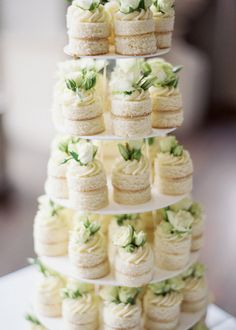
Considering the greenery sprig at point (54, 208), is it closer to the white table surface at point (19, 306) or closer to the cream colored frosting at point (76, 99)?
the cream colored frosting at point (76, 99)

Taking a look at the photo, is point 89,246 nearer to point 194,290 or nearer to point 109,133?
point 109,133

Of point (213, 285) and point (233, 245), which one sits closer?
point (213, 285)

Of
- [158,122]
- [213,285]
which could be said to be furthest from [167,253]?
[213,285]

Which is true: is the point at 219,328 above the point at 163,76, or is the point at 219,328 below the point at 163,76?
below

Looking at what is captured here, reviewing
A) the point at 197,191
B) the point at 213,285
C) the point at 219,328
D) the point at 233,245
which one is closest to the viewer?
the point at 219,328

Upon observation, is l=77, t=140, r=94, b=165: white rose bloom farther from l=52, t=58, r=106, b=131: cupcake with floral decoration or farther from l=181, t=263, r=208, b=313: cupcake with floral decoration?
l=181, t=263, r=208, b=313: cupcake with floral decoration

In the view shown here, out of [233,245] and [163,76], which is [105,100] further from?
[233,245]

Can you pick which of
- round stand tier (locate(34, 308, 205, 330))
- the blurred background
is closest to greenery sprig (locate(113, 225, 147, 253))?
round stand tier (locate(34, 308, 205, 330))

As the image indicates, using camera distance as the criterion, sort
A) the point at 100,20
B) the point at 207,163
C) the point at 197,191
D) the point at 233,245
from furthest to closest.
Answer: the point at 207,163
the point at 197,191
the point at 233,245
the point at 100,20

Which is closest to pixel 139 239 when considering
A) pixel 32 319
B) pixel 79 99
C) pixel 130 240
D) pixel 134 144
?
pixel 130 240
